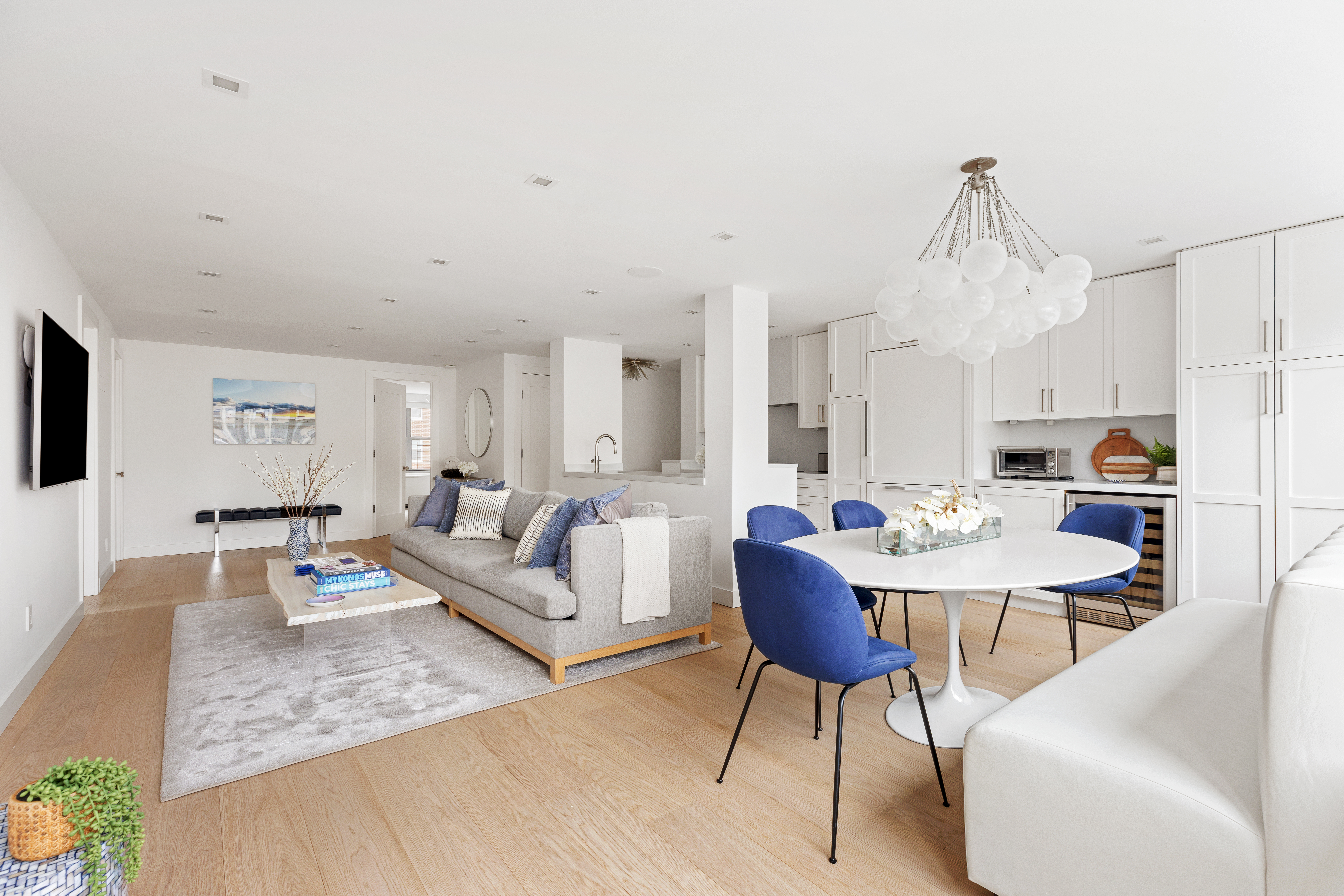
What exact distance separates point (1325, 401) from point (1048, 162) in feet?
7.18

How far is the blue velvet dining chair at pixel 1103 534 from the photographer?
304cm

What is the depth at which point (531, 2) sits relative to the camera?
65.5 inches

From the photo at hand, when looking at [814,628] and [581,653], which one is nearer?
[814,628]

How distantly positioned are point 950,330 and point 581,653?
225 cm

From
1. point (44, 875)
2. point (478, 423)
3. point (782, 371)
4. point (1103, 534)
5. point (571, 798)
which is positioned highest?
point (782, 371)

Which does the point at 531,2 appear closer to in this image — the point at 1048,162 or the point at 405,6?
the point at 405,6

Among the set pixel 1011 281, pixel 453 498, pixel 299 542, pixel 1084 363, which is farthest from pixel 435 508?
pixel 1084 363

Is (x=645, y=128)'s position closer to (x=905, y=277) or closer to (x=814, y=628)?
(x=905, y=277)

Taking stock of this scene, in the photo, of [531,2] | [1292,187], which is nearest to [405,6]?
[531,2]

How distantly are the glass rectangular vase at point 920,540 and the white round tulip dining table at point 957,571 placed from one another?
0.08 feet

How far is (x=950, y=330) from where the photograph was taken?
8.75 ft

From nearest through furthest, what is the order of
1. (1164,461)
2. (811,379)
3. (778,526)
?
(778,526)
(1164,461)
(811,379)

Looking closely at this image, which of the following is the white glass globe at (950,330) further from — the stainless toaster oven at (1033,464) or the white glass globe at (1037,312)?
the stainless toaster oven at (1033,464)

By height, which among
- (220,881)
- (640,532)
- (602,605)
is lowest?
A: (220,881)
